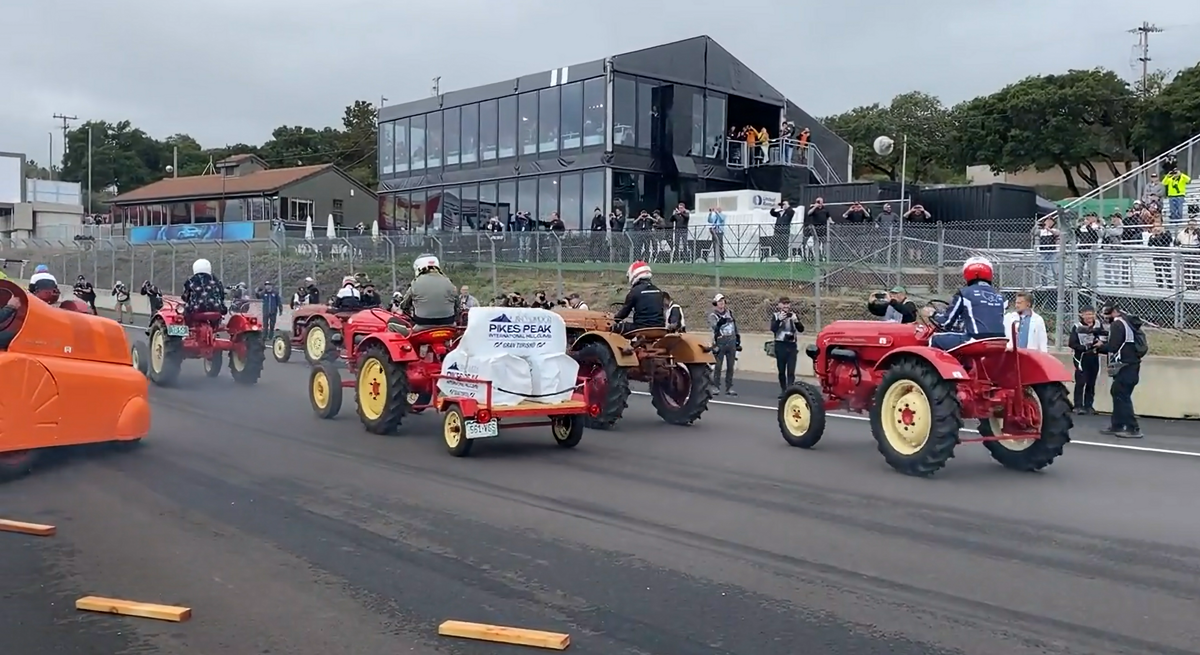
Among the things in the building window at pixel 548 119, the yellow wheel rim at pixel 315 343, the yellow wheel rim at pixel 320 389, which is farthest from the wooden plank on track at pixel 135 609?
the building window at pixel 548 119

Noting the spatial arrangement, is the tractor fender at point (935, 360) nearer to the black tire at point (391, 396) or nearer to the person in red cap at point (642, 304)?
the person in red cap at point (642, 304)

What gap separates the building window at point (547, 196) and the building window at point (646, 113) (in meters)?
3.09

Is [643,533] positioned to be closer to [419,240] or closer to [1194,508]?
[1194,508]

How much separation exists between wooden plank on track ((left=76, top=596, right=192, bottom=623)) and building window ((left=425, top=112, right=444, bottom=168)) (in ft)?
116

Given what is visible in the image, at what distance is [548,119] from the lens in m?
35.7

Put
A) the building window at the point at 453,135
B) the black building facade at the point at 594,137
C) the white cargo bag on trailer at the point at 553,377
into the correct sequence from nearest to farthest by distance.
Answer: the white cargo bag on trailer at the point at 553,377 → the black building facade at the point at 594,137 → the building window at the point at 453,135

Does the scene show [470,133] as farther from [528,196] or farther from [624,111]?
[624,111]

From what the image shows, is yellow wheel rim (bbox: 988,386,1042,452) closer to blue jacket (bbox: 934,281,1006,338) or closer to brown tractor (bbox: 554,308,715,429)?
blue jacket (bbox: 934,281,1006,338)

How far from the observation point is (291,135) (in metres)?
95.9

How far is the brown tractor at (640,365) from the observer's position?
12.2 m

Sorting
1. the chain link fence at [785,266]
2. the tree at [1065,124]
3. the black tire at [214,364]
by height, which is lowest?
the black tire at [214,364]

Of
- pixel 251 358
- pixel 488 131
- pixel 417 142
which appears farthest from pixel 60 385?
pixel 417 142

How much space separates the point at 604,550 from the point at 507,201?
3101cm

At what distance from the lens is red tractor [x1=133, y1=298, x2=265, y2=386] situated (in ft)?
54.6
